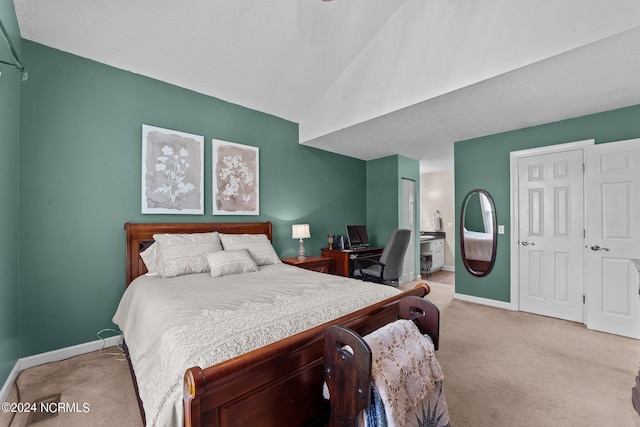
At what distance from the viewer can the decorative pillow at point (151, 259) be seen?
2.68 meters

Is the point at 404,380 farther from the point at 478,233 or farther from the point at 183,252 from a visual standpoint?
the point at 478,233

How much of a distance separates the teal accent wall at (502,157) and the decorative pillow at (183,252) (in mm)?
3767

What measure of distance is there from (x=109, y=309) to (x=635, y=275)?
5441mm

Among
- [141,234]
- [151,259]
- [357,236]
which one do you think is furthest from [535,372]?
[141,234]

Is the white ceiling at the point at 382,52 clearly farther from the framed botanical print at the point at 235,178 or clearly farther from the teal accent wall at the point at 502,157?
the framed botanical print at the point at 235,178

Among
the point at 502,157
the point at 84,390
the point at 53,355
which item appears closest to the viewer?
the point at 84,390

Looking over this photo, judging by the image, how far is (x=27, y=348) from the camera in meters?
2.35

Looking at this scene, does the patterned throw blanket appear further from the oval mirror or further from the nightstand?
the oval mirror

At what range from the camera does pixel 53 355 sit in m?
2.44

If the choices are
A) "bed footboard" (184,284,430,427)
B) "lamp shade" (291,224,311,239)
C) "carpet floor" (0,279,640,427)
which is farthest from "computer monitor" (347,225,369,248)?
"bed footboard" (184,284,430,427)

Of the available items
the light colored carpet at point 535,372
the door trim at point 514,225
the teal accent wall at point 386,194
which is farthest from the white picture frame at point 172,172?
the door trim at point 514,225

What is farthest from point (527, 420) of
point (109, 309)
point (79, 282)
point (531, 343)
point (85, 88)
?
point (85, 88)

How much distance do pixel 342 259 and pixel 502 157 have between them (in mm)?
2775

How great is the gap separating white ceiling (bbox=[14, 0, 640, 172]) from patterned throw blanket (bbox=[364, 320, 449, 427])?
7.48ft
